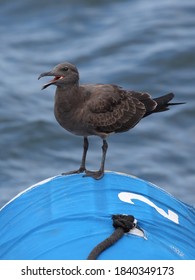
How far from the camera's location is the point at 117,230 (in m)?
5.47

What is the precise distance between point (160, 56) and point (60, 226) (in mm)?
7888

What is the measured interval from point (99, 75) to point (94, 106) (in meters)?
6.03

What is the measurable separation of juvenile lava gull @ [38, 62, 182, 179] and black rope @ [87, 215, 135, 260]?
32.7 inches

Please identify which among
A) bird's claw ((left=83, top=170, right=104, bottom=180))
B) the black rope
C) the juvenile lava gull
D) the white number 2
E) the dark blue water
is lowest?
the black rope

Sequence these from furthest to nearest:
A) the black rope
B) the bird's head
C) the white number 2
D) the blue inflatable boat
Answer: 1. the bird's head
2. the white number 2
3. the blue inflatable boat
4. the black rope

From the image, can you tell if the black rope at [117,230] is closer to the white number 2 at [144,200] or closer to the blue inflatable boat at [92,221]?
the blue inflatable boat at [92,221]

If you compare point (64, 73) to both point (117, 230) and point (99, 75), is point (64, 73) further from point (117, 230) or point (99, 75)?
point (99, 75)

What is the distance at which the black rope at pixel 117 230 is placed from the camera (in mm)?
5176

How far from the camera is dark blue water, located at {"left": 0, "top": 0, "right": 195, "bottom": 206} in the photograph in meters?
10.9

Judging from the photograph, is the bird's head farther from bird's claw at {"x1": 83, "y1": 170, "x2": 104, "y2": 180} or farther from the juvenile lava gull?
bird's claw at {"x1": 83, "y1": 170, "x2": 104, "y2": 180}

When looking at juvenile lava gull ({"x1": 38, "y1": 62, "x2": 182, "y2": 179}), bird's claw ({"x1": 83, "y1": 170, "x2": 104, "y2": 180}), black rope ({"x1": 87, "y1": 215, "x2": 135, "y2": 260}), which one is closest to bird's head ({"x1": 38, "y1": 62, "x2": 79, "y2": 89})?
juvenile lava gull ({"x1": 38, "y1": 62, "x2": 182, "y2": 179})

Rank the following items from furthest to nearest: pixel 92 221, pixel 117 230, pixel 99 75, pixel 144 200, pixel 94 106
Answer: pixel 99 75
pixel 94 106
pixel 144 200
pixel 92 221
pixel 117 230

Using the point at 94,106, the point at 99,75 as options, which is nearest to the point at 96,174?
the point at 94,106

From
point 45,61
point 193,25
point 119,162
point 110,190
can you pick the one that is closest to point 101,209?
point 110,190
